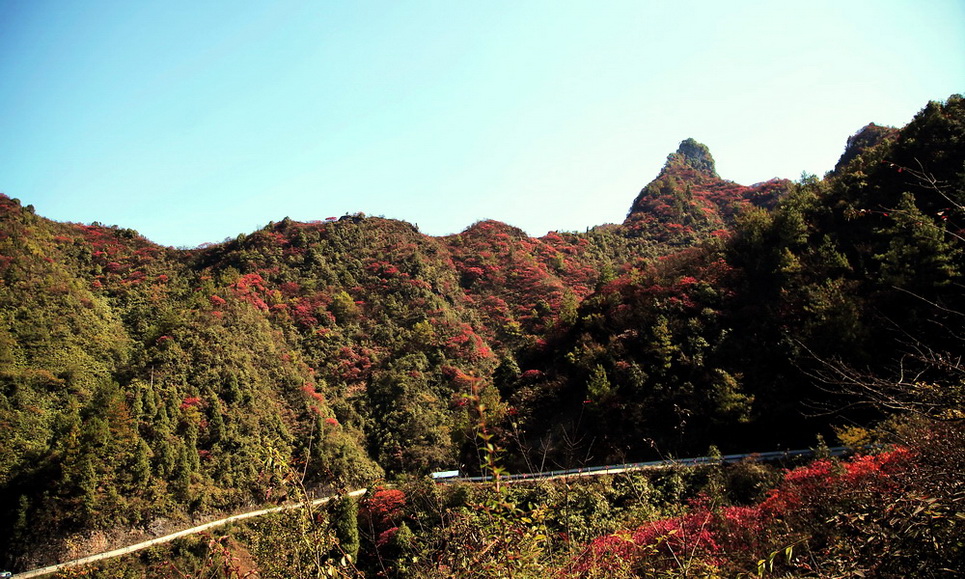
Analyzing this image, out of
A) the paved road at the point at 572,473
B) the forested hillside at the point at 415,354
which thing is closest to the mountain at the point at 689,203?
the forested hillside at the point at 415,354

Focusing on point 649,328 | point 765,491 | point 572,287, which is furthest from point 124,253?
point 765,491

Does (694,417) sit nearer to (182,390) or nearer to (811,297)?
(811,297)

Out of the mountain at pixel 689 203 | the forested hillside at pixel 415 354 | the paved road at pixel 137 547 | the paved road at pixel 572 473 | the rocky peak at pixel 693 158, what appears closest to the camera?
the paved road at pixel 572 473

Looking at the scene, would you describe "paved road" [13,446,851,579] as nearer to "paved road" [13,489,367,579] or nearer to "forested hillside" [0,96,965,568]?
"paved road" [13,489,367,579]

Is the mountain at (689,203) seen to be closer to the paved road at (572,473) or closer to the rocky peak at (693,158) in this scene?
the rocky peak at (693,158)

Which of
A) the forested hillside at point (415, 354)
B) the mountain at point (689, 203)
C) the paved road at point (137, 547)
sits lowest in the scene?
the paved road at point (137, 547)

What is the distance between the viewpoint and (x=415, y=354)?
130ft

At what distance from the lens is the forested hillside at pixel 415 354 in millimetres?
20734

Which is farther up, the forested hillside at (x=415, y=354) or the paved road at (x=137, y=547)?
the forested hillside at (x=415, y=354)

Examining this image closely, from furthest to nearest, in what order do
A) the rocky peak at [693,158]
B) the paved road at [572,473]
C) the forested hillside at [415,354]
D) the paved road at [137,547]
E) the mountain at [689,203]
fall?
the rocky peak at [693,158] → the mountain at [689,203] → the forested hillside at [415,354] → the paved road at [137,547] → the paved road at [572,473]

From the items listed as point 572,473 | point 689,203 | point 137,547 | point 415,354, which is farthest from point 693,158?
point 137,547

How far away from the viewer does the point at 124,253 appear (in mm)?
44938

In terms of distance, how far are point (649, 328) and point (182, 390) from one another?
90.1ft

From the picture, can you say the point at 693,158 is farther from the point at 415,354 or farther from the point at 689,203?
the point at 415,354
